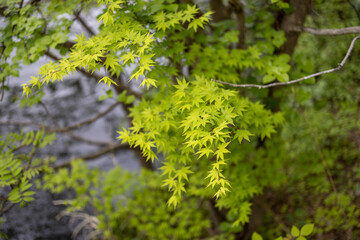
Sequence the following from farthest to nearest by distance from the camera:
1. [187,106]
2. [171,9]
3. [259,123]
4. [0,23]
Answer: [0,23] → [259,123] → [171,9] → [187,106]

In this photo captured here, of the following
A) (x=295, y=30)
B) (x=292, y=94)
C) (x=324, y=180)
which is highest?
(x=295, y=30)

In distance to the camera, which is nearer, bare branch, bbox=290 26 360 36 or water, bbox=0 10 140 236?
bare branch, bbox=290 26 360 36

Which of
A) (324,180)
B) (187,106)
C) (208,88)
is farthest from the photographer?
(324,180)

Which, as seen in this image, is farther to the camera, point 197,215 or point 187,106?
point 197,215

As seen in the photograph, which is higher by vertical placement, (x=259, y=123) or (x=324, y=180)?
(x=259, y=123)

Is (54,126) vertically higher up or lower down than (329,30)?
lower down

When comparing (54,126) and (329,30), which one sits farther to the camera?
(54,126)

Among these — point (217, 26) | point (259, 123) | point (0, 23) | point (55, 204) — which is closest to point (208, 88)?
point (259, 123)

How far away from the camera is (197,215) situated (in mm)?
4121

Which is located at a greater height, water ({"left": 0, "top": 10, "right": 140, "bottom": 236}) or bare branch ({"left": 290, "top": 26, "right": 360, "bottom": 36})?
bare branch ({"left": 290, "top": 26, "right": 360, "bottom": 36})

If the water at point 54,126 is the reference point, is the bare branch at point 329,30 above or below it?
above

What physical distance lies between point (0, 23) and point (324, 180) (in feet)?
14.2

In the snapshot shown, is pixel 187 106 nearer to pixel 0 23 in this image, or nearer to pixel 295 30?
pixel 295 30

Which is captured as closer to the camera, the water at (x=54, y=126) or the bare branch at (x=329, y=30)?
the bare branch at (x=329, y=30)
